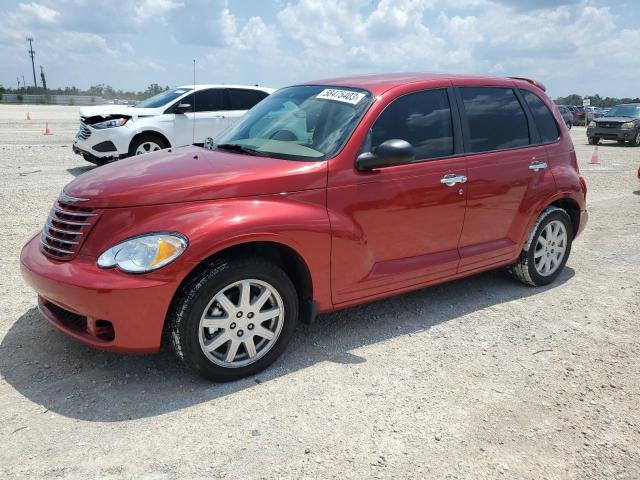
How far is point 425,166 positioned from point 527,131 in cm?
138

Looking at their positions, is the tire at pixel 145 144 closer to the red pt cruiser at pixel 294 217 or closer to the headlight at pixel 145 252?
the red pt cruiser at pixel 294 217

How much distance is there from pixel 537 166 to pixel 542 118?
0.52 metres

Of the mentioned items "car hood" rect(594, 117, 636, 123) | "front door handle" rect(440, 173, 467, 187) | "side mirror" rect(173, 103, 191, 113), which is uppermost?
"side mirror" rect(173, 103, 191, 113)

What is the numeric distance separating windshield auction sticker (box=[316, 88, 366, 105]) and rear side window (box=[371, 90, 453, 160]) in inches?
8.9

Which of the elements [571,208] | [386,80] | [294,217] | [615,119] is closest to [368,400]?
[294,217]

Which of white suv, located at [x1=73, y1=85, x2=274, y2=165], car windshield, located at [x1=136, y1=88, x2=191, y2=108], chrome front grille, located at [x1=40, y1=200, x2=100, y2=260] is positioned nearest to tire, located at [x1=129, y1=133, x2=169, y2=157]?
white suv, located at [x1=73, y1=85, x2=274, y2=165]

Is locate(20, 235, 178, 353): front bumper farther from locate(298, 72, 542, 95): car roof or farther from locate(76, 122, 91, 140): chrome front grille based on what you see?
locate(76, 122, 91, 140): chrome front grille

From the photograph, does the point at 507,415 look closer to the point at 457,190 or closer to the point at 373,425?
the point at 373,425

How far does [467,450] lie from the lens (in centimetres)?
272

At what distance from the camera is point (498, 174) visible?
434 centimetres

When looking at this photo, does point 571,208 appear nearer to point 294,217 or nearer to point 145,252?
point 294,217

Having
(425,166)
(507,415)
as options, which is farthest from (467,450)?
A: (425,166)

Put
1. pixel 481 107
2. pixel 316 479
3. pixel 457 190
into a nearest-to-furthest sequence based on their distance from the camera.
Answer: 1. pixel 316 479
2. pixel 457 190
3. pixel 481 107

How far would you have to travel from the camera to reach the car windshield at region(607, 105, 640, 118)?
72.5ft
